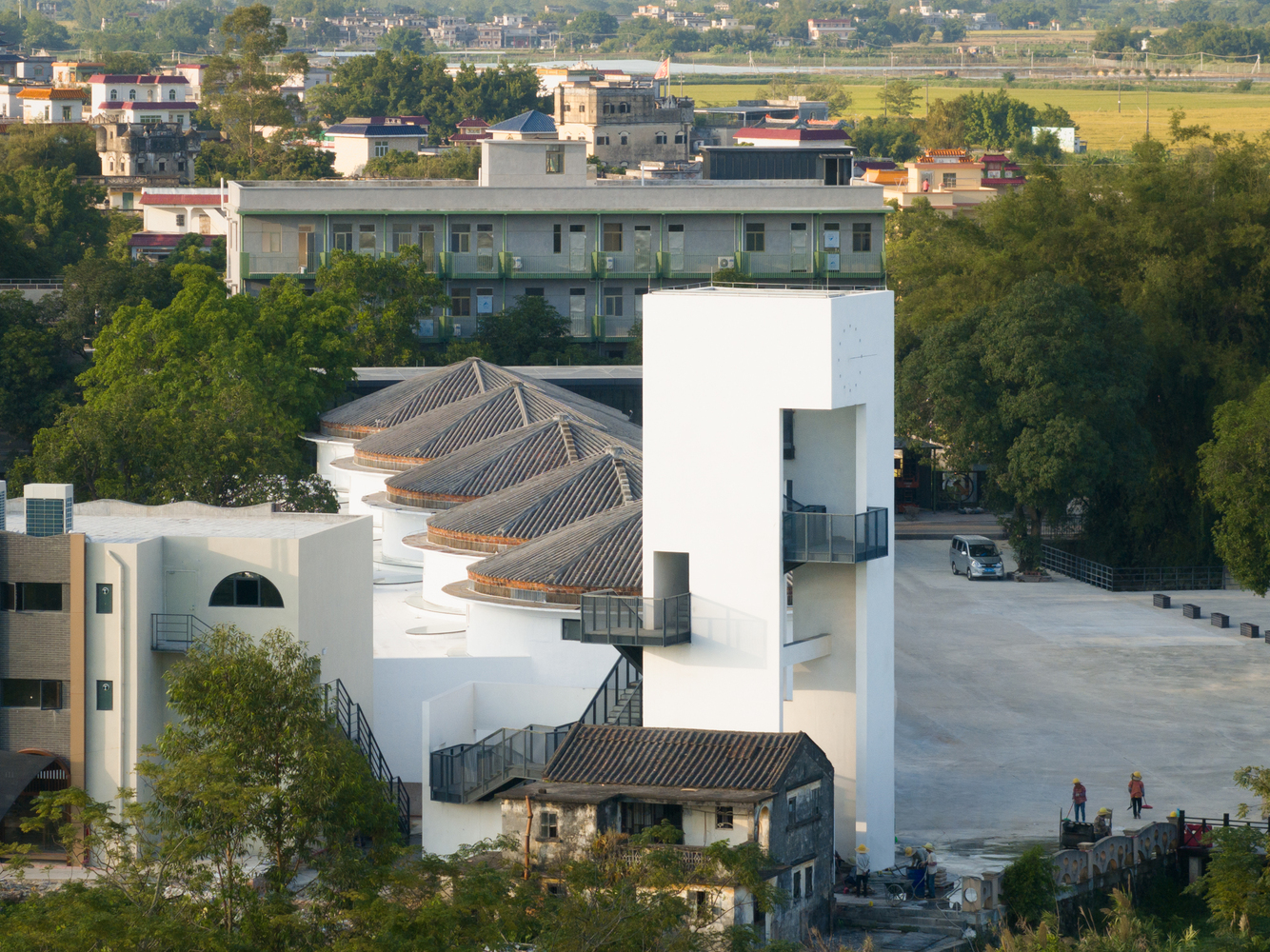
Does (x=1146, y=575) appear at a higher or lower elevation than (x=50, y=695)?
lower

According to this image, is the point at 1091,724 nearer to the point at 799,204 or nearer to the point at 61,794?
the point at 61,794

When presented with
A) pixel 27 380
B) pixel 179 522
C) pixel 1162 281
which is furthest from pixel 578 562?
pixel 27 380

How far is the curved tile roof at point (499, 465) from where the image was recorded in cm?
5388

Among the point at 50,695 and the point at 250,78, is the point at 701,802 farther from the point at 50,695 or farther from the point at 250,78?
the point at 250,78

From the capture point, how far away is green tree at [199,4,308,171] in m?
165

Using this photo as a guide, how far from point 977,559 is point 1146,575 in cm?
574

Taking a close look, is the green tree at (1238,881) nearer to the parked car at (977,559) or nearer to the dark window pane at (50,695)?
the dark window pane at (50,695)

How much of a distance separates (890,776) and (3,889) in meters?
14.8

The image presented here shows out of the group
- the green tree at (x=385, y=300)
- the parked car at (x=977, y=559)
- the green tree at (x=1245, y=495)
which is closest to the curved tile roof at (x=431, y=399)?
the parked car at (x=977, y=559)

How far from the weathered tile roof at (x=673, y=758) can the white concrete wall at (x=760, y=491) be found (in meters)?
Result: 1.65

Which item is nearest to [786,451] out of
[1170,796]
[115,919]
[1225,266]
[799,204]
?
[1170,796]

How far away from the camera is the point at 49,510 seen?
38688 mm

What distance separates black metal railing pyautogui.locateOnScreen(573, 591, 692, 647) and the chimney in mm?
9389

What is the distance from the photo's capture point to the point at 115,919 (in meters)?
24.3
